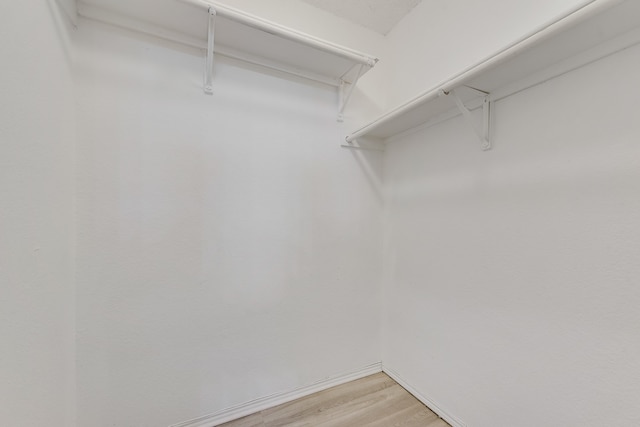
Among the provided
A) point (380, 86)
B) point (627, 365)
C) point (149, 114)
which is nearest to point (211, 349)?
point (149, 114)

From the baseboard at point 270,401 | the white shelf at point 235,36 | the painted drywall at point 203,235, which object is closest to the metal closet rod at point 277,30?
the white shelf at point 235,36

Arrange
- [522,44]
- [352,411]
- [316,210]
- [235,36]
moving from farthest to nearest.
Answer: [316,210] → [352,411] → [235,36] → [522,44]

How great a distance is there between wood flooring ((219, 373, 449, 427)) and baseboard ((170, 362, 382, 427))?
1.0 inches

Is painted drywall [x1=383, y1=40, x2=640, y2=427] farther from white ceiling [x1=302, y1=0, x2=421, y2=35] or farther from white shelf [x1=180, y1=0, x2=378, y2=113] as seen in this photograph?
white ceiling [x1=302, y1=0, x2=421, y2=35]

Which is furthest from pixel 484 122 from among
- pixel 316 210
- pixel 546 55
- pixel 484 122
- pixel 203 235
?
pixel 203 235

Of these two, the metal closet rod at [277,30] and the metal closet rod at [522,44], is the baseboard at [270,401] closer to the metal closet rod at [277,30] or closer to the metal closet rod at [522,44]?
the metal closet rod at [522,44]

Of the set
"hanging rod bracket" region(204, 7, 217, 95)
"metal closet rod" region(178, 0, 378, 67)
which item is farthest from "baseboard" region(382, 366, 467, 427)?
"hanging rod bracket" region(204, 7, 217, 95)

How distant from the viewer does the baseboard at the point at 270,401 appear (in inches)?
52.0

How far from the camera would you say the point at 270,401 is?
1464mm

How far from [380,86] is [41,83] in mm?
1842

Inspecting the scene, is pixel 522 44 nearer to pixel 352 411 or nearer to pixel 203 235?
pixel 203 235

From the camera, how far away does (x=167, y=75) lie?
1263 mm

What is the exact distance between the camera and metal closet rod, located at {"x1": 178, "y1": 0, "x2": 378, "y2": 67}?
1.09 meters

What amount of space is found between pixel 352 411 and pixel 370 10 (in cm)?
256
